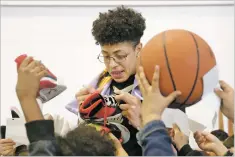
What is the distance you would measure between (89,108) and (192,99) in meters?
0.29

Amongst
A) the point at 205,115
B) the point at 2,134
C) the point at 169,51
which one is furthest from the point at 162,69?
the point at 205,115

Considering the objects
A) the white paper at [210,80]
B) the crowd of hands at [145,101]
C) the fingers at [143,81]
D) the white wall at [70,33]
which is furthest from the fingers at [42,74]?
the white wall at [70,33]

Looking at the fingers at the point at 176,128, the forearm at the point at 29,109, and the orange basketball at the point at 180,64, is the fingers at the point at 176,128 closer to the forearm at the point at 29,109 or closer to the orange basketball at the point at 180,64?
the orange basketball at the point at 180,64

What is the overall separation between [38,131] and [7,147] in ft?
1.44

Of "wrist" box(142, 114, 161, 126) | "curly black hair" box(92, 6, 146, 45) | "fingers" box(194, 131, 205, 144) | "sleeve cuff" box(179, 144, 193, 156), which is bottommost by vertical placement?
"sleeve cuff" box(179, 144, 193, 156)

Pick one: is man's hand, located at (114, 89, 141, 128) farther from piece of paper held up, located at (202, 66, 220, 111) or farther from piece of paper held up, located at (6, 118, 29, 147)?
piece of paper held up, located at (6, 118, 29, 147)

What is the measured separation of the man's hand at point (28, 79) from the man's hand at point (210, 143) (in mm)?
428

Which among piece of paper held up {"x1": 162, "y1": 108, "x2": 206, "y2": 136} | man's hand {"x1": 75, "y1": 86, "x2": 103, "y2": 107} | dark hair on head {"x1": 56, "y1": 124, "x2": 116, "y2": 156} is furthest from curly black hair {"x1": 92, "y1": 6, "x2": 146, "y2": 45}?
dark hair on head {"x1": 56, "y1": 124, "x2": 116, "y2": 156}

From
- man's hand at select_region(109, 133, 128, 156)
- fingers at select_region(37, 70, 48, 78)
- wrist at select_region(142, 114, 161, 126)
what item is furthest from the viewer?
man's hand at select_region(109, 133, 128, 156)

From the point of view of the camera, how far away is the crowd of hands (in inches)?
32.2

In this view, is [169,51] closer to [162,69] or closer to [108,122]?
[162,69]

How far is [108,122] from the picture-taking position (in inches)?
43.4

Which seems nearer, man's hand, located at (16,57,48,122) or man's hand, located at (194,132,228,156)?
man's hand, located at (16,57,48,122)

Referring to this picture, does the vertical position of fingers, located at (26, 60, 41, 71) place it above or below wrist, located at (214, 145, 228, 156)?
above
